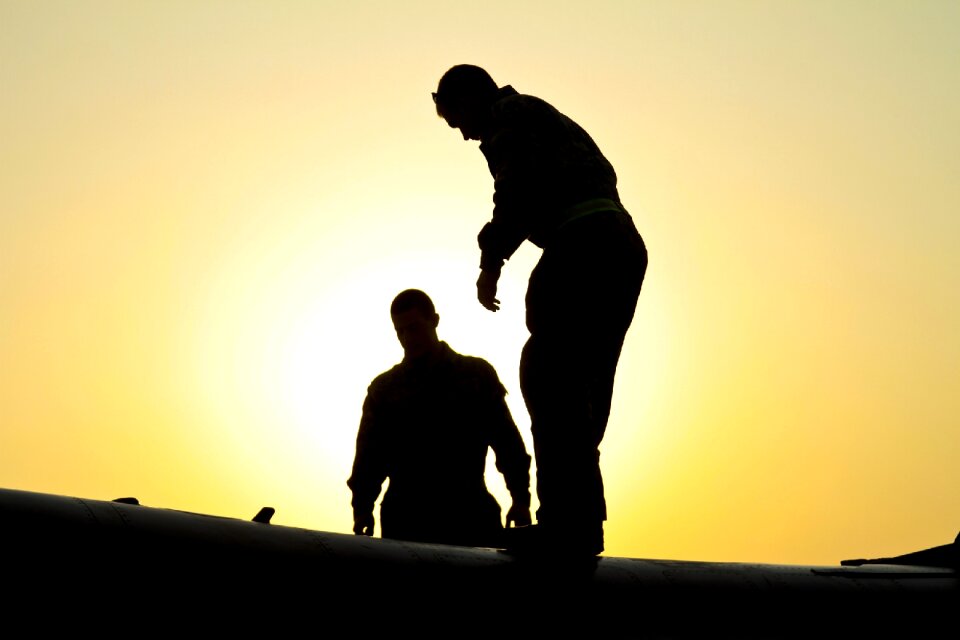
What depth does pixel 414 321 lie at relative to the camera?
8.92 m

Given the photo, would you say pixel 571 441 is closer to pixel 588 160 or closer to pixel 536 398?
pixel 536 398

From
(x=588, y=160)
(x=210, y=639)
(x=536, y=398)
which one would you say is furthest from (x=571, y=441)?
(x=210, y=639)

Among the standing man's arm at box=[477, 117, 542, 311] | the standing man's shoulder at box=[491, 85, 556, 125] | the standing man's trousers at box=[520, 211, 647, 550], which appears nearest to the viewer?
the standing man's trousers at box=[520, 211, 647, 550]

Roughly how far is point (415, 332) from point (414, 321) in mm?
75

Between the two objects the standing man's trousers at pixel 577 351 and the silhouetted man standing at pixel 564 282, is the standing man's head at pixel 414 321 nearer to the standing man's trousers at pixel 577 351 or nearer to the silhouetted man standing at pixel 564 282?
the silhouetted man standing at pixel 564 282

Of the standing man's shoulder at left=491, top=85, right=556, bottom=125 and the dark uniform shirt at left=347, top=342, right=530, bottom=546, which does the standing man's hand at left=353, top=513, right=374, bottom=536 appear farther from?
the standing man's shoulder at left=491, top=85, right=556, bottom=125

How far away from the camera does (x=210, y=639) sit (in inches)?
137

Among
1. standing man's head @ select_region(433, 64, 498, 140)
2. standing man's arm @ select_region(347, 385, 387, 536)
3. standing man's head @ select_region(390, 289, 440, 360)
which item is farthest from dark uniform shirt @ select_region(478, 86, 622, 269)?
standing man's arm @ select_region(347, 385, 387, 536)

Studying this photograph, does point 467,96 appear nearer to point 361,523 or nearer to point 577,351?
point 577,351

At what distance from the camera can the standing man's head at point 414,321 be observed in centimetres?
891

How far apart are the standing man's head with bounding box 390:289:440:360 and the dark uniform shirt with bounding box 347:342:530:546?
98mm

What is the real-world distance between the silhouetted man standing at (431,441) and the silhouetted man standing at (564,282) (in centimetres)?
331

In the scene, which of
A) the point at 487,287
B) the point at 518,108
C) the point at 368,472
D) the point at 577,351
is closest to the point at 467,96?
the point at 518,108

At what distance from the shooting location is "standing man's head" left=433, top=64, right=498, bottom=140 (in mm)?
5879
